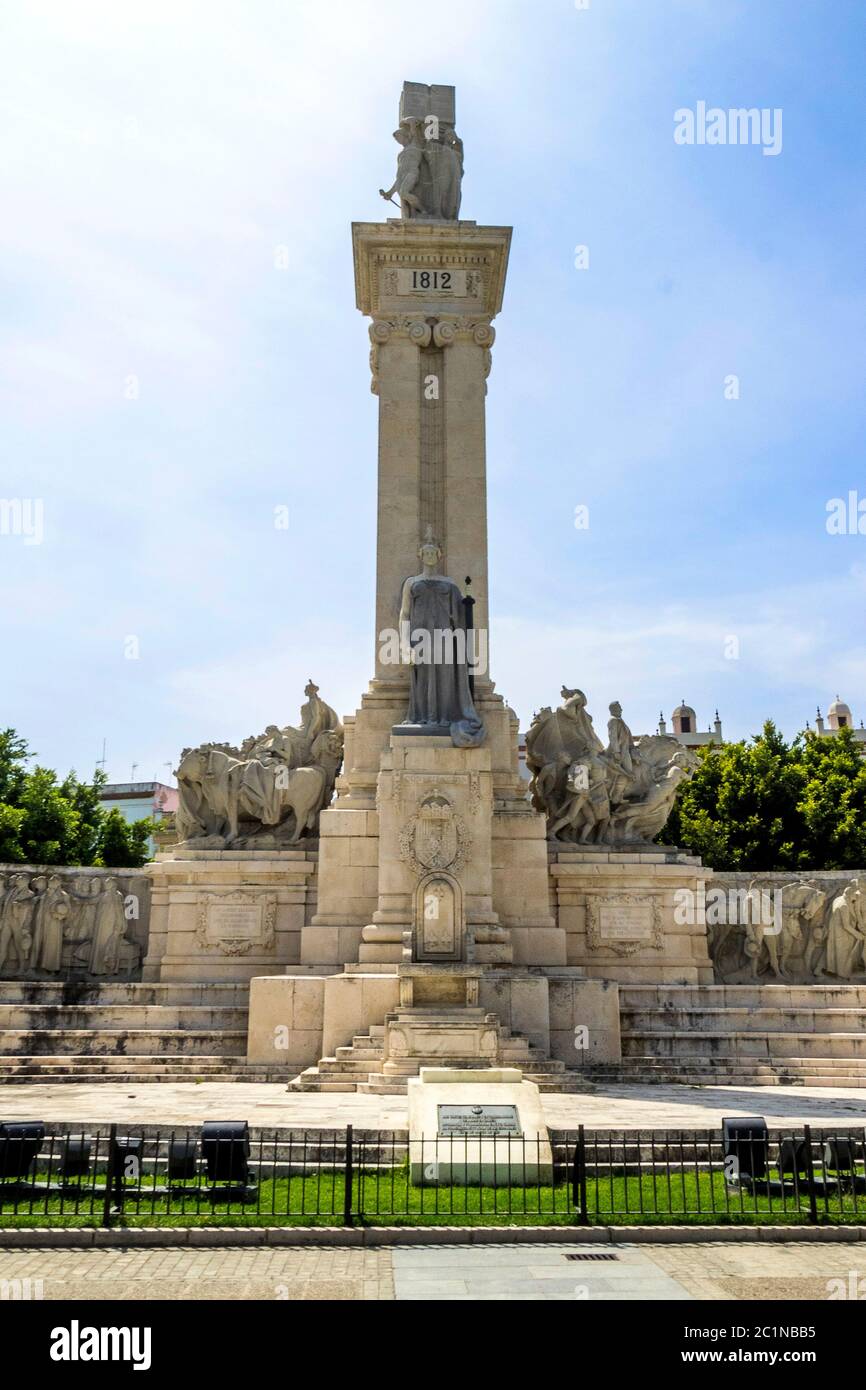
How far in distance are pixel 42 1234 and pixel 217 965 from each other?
1413cm

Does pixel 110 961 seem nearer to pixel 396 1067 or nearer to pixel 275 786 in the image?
pixel 275 786

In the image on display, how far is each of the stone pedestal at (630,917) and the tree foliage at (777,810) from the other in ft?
51.4

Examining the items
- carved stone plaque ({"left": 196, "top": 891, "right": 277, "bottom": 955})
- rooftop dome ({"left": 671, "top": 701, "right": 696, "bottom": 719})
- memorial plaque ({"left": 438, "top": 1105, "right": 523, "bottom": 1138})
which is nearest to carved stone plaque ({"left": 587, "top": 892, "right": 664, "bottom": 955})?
carved stone plaque ({"left": 196, "top": 891, "right": 277, "bottom": 955})

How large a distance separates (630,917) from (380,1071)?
8.09 meters

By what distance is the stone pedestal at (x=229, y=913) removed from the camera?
22906 millimetres

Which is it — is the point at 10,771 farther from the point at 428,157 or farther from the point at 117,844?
the point at 428,157

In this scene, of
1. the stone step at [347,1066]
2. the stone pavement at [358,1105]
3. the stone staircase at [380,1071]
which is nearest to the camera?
the stone pavement at [358,1105]

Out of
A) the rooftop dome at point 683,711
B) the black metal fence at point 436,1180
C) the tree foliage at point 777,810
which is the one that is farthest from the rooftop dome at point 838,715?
the black metal fence at point 436,1180

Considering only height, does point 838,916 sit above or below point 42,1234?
above

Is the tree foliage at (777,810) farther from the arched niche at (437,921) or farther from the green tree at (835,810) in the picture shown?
the arched niche at (437,921)

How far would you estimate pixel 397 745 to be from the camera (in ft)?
70.5
